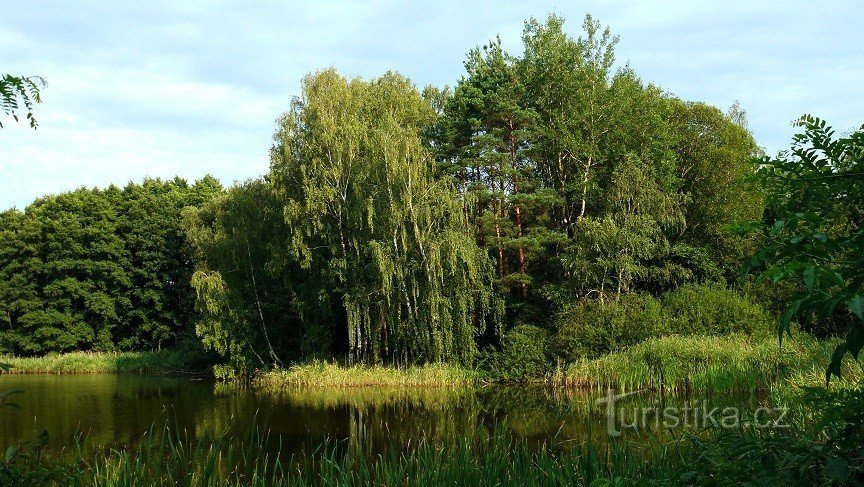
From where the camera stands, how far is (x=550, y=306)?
2555 cm

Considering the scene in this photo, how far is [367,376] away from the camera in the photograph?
75.3 feet

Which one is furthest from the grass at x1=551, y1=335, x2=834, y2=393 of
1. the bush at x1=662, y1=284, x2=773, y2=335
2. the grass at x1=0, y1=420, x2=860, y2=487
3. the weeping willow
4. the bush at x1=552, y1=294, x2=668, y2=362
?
the grass at x1=0, y1=420, x2=860, y2=487

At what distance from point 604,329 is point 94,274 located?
1191 inches

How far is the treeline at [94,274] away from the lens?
3753 cm

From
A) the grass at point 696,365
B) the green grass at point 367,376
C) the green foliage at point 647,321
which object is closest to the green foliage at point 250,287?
the green grass at point 367,376

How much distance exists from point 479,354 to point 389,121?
29.0ft

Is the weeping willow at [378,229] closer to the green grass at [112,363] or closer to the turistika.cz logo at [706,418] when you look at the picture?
the turistika.cz logo at [706,418]

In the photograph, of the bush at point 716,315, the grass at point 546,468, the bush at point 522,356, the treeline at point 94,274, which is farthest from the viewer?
the treeline at point 94,274

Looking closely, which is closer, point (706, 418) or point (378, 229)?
point (706, 418)

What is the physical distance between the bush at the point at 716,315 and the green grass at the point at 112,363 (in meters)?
20.9

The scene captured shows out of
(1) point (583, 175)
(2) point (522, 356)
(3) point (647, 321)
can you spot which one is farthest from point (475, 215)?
(3) point (647, 321)

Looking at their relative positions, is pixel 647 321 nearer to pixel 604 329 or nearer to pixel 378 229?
pixel 604 329

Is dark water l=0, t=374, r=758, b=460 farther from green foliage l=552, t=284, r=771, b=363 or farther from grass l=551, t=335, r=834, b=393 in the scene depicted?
green foliage l=552, t=284, r=771, b=363

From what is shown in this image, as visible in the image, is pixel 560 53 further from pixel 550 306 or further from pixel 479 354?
pixel 479 354
